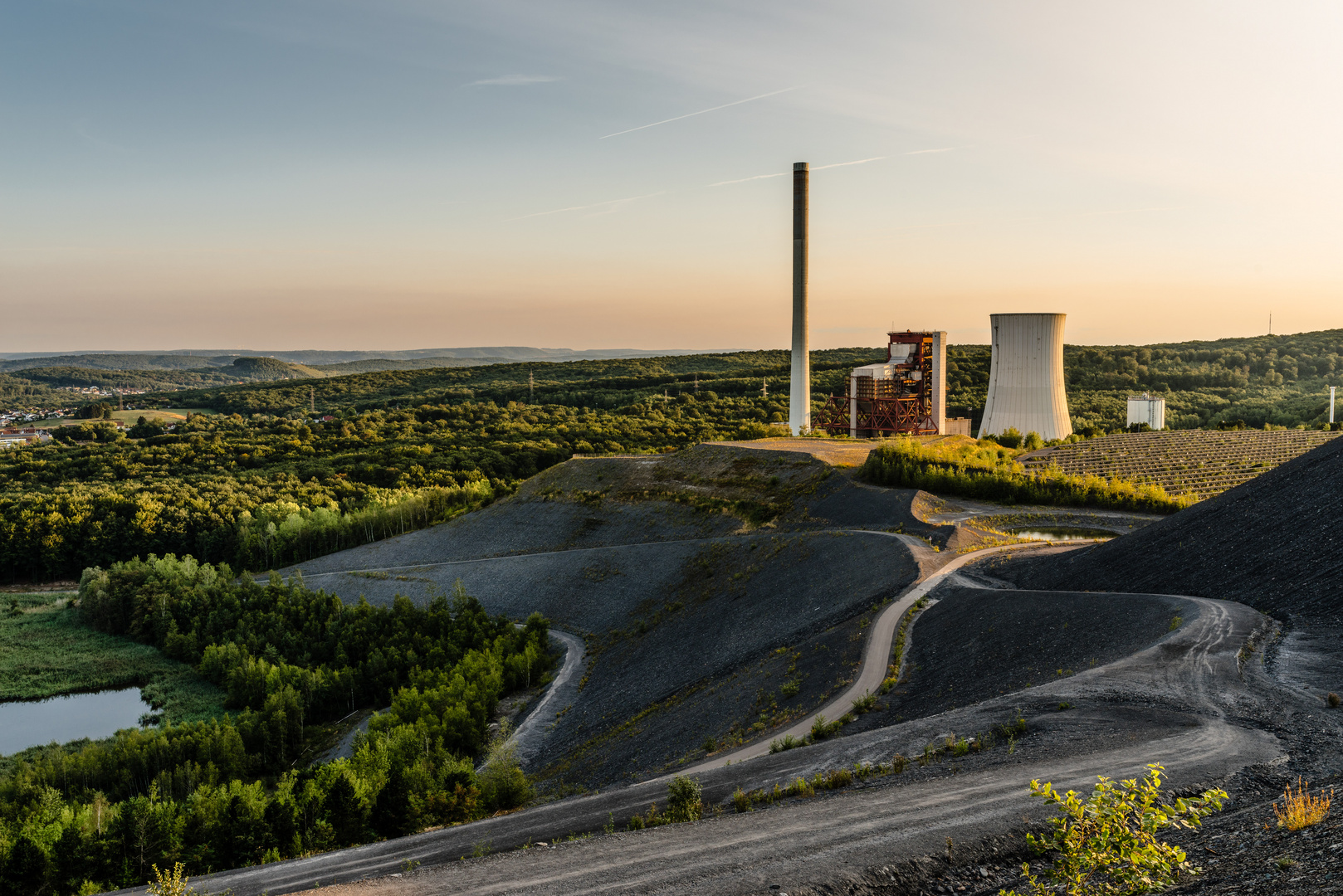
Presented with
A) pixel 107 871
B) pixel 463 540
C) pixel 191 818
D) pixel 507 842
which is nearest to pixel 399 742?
Result: pixel 191 818

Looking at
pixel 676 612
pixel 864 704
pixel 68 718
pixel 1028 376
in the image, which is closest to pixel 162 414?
pixel 68 718

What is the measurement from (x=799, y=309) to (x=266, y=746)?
166ft

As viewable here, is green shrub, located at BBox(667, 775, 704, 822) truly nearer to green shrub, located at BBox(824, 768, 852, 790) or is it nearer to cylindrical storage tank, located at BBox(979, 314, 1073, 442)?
green shrub, located at BBox(824, 768, 852, 790)

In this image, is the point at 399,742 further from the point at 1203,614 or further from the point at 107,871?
the point at 1203,614

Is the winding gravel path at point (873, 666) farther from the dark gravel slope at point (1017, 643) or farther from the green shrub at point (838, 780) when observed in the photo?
the green shrub at point (838, 780)

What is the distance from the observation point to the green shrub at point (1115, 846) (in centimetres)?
761

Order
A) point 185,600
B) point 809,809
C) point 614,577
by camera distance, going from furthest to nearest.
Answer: point 185,600 → point 614,577 → point 809,809

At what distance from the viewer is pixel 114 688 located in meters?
51.1

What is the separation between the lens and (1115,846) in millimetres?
7973

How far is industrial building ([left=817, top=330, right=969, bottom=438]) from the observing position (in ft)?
220

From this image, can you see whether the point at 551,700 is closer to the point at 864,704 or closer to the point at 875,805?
the point at 864,704

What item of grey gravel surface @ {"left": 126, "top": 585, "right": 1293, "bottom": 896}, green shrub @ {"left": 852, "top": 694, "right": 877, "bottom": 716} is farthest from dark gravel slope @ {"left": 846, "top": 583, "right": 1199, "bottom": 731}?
grey gravel surface @ {"left": 126, "top": 585, "right": 1293, "bottom": 896}

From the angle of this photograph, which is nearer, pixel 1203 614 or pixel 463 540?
pixel 1203 614

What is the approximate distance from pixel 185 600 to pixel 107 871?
4213cm
